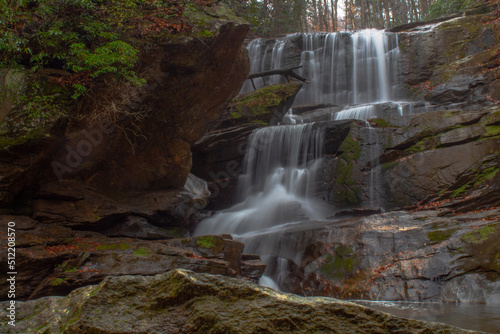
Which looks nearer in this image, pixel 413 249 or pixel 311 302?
pixel 311 302

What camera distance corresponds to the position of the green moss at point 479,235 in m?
6.48

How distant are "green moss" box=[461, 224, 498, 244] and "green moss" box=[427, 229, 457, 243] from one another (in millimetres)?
329

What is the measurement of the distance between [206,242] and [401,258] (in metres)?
3.97

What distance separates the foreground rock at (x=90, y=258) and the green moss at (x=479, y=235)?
409cm

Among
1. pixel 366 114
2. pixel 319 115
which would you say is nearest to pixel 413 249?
pixel 366 114

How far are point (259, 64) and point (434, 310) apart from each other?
19779 mm

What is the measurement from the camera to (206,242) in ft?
24.9

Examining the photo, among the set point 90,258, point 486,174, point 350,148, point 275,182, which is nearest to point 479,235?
point 486,174

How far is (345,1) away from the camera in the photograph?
41406 mm

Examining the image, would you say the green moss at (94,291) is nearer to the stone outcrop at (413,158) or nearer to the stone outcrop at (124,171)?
the stone outcrop at (124,171)

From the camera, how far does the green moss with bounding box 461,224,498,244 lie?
6.48 meters

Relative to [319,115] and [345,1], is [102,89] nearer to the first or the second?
[319,115]

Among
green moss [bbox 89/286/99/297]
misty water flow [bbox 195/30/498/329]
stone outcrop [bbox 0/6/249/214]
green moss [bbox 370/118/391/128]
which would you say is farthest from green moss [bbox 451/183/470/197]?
green moss [bbox 89/286/99/297]

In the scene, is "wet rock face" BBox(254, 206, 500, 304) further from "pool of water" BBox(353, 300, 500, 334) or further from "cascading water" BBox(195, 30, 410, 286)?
"cascading water" BBox(195, 30, 410, 286)
